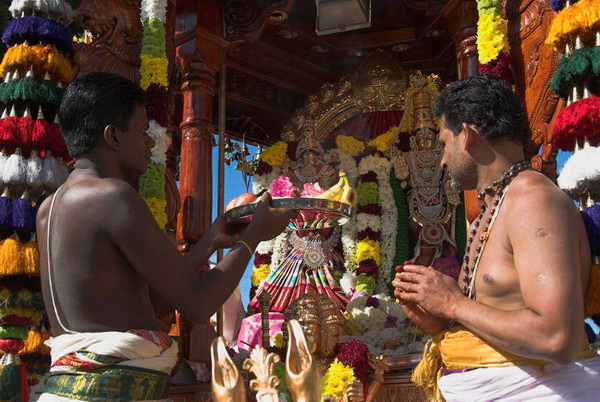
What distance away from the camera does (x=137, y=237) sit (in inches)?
76.5

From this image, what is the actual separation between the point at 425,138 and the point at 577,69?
4.65 metres

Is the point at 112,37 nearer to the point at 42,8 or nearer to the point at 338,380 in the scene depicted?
the point at 42,8

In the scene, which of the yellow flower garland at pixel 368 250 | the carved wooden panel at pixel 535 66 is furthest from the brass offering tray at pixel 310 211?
the yellow flower garland at pixel 368 250

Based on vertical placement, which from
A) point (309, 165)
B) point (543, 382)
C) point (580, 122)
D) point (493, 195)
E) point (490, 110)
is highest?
point (309, 165)

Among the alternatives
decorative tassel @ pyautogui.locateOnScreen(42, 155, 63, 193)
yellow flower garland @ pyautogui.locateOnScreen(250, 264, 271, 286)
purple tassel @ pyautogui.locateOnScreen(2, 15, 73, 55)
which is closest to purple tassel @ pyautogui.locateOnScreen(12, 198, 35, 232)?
decorative tassel @ pyautogui.locateOnScreen(42, 155, 63, 193)

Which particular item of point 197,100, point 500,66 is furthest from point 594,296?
point 197,100

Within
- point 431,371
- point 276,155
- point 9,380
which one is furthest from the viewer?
point 276,155

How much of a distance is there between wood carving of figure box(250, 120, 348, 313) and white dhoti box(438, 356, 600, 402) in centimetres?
501

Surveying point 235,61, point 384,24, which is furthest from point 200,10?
point 384,24

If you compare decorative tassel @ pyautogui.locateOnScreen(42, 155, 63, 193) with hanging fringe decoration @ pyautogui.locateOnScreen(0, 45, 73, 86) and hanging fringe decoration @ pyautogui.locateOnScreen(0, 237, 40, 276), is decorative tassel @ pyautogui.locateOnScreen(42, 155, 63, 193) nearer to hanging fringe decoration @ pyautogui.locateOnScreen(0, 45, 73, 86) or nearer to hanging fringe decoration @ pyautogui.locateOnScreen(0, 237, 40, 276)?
hanging fringe decoration @ pyautogui.locateOnScreen(0, 237, 40, 276)

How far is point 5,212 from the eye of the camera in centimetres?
390

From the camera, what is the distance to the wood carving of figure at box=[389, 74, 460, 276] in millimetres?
7520

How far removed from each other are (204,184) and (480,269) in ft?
16.0

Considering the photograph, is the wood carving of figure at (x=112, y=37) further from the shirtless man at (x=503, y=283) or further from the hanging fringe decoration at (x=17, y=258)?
the shirtless man at (x=503, y=283)
